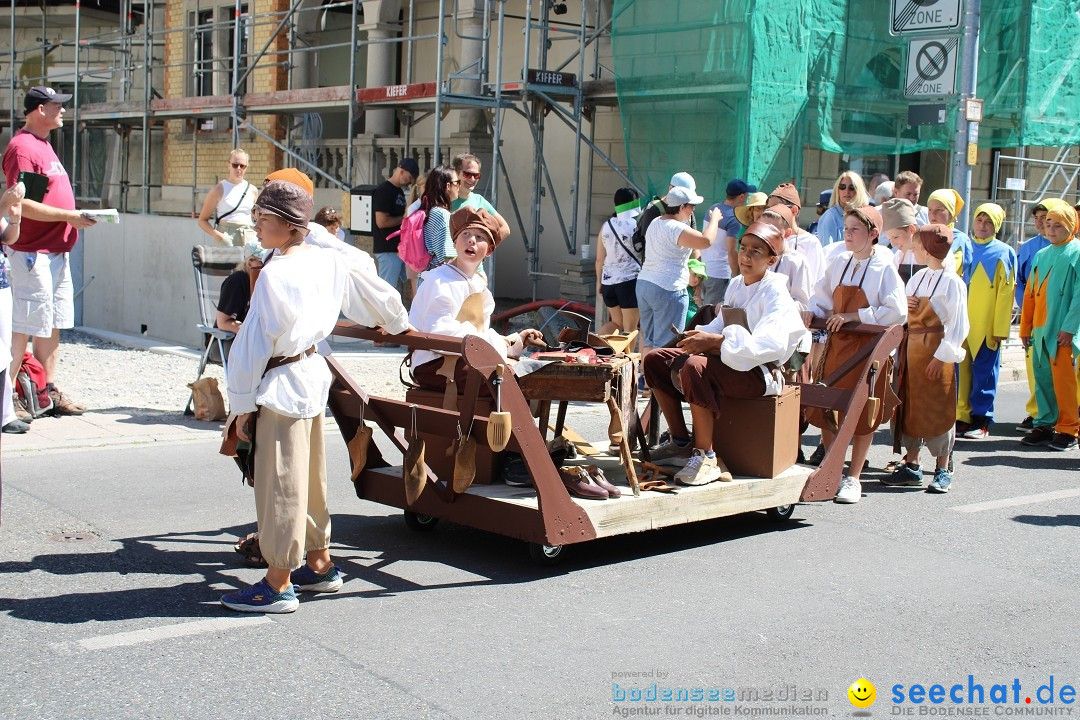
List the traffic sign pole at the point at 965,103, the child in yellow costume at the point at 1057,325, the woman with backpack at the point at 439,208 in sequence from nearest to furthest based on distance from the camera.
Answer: the woman with backpack at the point at 439,208, the child in yellow costume at the point at 1057,325, the traffic sign pole at the point at 965,103

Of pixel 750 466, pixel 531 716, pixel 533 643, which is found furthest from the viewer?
pixel 750 466

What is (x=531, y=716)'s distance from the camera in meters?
4.12

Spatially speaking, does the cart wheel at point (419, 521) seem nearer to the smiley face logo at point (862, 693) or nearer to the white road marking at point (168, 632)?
the white road marking at point (168, 632)

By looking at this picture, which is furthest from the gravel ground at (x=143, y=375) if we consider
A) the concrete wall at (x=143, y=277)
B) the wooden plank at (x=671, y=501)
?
the wooden plank at (x=671, y=501)

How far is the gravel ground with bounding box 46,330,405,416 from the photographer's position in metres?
9.80

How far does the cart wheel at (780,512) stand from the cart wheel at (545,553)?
5.07ft

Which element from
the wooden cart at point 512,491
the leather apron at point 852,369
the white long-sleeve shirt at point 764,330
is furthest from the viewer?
the leather apron at point 852,369

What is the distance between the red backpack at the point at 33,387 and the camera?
8.82m

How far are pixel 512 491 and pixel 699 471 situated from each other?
98 centimetres

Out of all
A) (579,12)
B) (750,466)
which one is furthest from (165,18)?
(750,466)

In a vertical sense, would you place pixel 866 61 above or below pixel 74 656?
above

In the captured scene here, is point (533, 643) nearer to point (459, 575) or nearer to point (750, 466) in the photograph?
point (459, 575)

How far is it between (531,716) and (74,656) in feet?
5.53

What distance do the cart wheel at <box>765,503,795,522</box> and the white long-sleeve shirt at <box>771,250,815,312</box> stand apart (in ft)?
4.71
